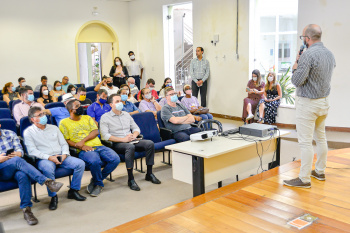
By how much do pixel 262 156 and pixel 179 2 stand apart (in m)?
6.55

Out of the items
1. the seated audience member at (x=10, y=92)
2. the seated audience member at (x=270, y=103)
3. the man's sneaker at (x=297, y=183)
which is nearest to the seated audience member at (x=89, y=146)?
the man's sneaker at (x=297, y=183)

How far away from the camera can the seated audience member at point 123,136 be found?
4551mm

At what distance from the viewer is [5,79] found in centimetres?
944

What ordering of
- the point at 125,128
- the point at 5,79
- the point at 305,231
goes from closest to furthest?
the point at 305,231 → the point at 125,128 → the point at 5,79

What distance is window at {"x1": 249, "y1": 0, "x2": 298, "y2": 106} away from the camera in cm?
761

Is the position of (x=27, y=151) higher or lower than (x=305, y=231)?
higher

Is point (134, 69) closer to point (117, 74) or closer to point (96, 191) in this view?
point (117, 74)

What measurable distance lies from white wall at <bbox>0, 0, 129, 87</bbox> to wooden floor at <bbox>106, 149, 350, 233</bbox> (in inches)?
310

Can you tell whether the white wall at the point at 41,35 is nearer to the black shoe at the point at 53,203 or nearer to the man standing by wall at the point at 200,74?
the man standing by wall at the point at 200,74

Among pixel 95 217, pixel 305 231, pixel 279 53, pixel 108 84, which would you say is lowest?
pixel 95 217

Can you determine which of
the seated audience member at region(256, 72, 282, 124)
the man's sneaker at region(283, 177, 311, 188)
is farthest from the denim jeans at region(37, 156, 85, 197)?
the seated audience member at region(256, 72, 282, 124)

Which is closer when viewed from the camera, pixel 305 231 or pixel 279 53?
pixel 305 231

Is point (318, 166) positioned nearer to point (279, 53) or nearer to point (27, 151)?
point (27, 151)

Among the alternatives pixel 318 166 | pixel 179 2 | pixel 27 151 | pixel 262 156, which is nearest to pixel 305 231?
pixel 318 166
